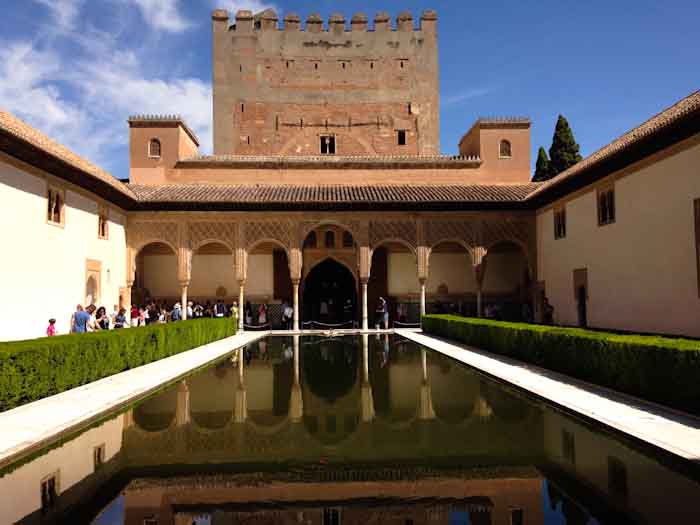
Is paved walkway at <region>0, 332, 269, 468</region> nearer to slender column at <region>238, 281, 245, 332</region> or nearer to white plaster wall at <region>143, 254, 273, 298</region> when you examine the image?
slender column at <region>238, 281, 245, 332</region>

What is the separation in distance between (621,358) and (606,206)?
8883mm

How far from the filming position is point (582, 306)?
16922mm

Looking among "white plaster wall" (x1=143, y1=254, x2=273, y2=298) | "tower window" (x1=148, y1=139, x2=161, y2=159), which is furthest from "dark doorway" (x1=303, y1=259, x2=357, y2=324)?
"tower window" (x1=148, y1=139, x2=161, y2=159)

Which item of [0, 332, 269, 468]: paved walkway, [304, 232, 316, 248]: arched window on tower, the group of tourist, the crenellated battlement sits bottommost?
[0, 332, 269, 468]: paved walkway

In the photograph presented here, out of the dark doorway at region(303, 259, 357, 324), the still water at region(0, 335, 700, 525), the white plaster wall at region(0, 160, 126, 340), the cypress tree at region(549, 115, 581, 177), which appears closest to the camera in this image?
the still water at region(0, 335, 700, 525)

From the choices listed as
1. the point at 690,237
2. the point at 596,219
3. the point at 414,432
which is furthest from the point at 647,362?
the point at 596,219

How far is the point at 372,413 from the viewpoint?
6.62 meters

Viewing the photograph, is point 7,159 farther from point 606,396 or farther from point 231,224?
point 606,396

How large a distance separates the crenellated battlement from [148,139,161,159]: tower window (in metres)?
8.78

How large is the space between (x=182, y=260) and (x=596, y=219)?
13088 mm

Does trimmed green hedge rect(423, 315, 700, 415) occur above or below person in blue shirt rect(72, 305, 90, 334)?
below

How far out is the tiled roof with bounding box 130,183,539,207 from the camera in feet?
66.2

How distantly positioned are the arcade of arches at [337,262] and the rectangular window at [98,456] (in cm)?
1521

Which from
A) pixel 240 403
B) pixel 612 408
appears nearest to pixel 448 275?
pixel 240 403
